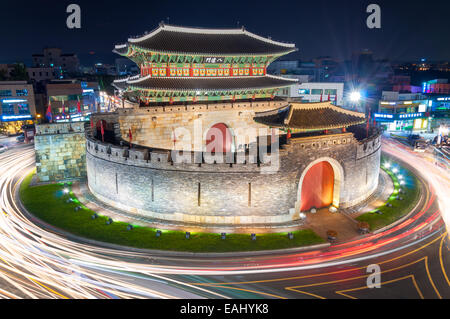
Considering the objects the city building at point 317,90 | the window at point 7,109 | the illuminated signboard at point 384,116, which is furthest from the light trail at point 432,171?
Answer: the window at point 7,109

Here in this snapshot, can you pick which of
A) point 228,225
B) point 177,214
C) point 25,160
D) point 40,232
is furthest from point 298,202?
point 25,160

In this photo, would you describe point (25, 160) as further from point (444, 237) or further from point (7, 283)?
point (444, 237)

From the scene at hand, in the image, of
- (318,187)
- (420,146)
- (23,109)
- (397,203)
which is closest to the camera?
(318,187)

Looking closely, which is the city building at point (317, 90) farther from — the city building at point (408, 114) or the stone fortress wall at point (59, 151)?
the stone fortress wall at point (59, 151)

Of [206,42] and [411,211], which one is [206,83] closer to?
[206,42]

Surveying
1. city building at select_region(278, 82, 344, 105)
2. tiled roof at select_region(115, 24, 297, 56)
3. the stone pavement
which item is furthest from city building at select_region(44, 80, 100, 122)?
the stone pavement

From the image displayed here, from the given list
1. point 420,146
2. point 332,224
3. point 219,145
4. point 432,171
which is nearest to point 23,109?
point 219,145
